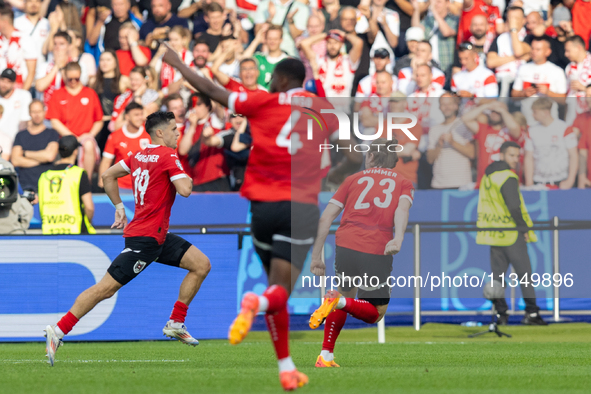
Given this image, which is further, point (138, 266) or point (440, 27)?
point (440, 27)

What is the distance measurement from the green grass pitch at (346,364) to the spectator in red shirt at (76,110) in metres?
4.59

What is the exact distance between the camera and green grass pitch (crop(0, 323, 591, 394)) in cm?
530

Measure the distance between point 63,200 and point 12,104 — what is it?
10.5ft

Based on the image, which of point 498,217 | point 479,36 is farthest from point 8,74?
point 498,217

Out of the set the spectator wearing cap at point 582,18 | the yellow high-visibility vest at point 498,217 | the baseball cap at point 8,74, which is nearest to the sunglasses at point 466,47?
the spectator wearing cap at point 582,18

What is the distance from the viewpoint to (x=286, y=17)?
14.5 metres

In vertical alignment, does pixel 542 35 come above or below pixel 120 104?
above

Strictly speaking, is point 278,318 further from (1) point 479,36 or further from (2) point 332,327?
(1) point 479,36

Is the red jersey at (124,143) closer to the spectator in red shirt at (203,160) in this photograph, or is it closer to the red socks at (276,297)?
the spectator in red shirt at (203,160)

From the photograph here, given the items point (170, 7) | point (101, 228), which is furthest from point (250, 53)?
point (101, 228)

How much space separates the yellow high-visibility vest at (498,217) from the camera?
1107 cm

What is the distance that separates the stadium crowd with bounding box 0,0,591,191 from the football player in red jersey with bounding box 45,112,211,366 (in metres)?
5.11

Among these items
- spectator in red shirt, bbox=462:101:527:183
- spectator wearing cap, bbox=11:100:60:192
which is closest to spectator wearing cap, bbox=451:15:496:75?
spectator in red shirt, bbox=462:101:527:183

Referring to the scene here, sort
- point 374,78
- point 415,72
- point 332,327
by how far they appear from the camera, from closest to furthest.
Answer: point 332,327 < point 415,72 < point 374,78
